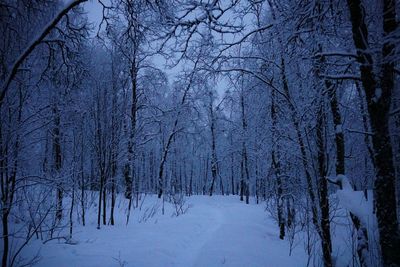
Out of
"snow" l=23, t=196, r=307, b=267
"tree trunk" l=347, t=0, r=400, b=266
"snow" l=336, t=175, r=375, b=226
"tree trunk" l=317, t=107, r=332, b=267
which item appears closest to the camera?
"tree trunk" l=347, t=0, r=400, b=266

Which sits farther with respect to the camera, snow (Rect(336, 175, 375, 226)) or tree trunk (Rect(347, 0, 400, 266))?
snow (Rect(336, 175, 375, 226))

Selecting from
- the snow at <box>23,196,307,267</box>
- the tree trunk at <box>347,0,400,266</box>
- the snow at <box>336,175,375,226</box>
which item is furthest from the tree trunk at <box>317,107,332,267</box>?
the snow at <box>23,196,307,267</box>

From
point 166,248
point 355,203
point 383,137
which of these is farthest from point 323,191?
point 166,248

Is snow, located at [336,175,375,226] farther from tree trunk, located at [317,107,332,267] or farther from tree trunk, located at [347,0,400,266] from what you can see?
tree trunk, located at [317,107,332,267]

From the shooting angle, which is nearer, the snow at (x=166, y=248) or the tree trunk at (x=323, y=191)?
the tree trunk at (x=323, y=191)

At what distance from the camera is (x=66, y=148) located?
799 cm

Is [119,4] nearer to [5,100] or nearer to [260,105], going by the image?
[5,100]

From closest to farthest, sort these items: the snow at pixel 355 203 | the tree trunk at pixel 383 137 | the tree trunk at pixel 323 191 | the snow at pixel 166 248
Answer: the tree trunk at pixel 383 137 → the snow at pixel 355 203 → the tree trunk at pixel 323 191 → the snow at pixel 166 248

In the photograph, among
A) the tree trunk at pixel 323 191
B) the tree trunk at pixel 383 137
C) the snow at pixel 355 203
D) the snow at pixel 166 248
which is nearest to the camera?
the tree trunk at pixel 383 137

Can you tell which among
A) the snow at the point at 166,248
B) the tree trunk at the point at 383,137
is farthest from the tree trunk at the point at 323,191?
the snow at the point at 166,248

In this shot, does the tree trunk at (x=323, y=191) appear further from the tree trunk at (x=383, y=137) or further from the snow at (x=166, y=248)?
the snow at (x=166, y=248)

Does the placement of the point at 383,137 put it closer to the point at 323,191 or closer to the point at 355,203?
the point at 355,203

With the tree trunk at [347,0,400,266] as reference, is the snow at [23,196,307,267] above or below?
below

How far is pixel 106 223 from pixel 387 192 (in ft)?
28.0
